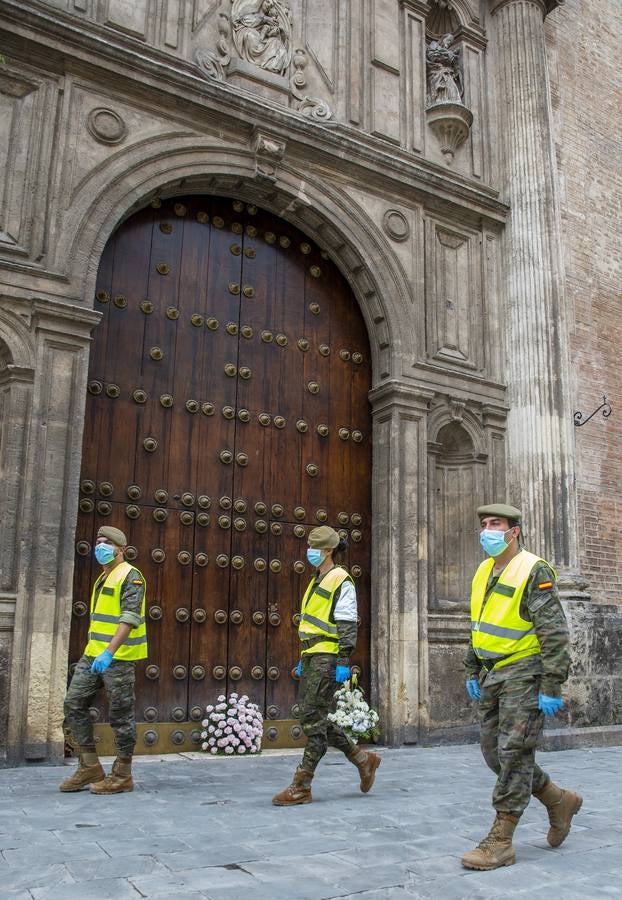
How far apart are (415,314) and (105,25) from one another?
13.8 feet

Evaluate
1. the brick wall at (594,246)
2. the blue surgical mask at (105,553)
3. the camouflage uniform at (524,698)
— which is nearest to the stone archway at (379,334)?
the brick wall at (594,246)

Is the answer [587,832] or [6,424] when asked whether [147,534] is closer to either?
[6,424]

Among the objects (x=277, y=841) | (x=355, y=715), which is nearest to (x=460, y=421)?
(x=355, y=715)

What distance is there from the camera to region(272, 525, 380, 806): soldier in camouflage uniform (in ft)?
18.2

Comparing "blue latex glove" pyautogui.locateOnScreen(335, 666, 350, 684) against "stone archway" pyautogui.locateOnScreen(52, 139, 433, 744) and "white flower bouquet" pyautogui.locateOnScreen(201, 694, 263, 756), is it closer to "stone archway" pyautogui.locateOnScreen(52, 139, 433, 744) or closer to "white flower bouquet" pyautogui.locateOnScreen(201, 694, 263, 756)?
"white flower bouquet" pyautogui.locateOnScreen(201, 694, 263, 756)

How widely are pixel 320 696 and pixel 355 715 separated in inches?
111

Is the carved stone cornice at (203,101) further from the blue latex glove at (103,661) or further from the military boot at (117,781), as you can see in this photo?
the military boot at (117,781)

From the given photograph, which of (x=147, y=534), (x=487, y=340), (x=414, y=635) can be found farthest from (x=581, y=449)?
(x=147, y=534)

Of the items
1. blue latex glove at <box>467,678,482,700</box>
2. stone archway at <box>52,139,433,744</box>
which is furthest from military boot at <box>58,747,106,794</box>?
stone archway at <box>52,139,433,744</box>

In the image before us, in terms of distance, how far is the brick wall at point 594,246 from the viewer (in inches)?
425

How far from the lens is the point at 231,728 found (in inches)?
307

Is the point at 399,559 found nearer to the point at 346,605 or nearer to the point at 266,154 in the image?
the point at 346,605

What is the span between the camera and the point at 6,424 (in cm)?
711

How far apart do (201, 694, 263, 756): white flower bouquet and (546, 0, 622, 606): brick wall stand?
15.3ft
